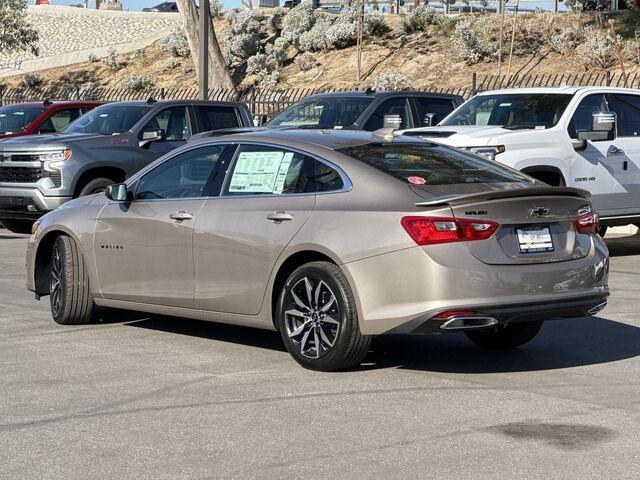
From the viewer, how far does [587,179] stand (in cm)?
1441

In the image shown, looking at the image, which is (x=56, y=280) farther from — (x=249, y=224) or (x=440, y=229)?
(x=440, y=229)

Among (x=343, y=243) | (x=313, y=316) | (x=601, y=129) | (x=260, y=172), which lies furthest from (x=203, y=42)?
(x=343, y=243)

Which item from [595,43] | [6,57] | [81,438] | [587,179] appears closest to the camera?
[81,438]

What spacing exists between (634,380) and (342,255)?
201 cm

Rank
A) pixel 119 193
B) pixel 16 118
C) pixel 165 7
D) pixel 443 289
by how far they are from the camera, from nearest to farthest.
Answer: pixel 443 289
pixel 119 193
pixel 16 118
pixel 165 7

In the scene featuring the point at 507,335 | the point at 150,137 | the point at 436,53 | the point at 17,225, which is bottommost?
the point at 17,225

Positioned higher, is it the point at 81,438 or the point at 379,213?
the point at 379,213

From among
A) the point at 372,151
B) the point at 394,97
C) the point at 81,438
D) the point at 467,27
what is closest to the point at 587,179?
the point at 394,97

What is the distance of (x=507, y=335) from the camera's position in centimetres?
868

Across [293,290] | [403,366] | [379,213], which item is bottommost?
[403,366]

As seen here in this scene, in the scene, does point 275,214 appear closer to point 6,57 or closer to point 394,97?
point 394,97

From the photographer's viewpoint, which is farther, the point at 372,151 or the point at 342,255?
the point at 372,151

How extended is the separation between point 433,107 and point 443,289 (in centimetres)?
1090

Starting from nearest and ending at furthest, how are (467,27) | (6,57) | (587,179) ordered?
(587,179)
(467,27)
(6,57)
